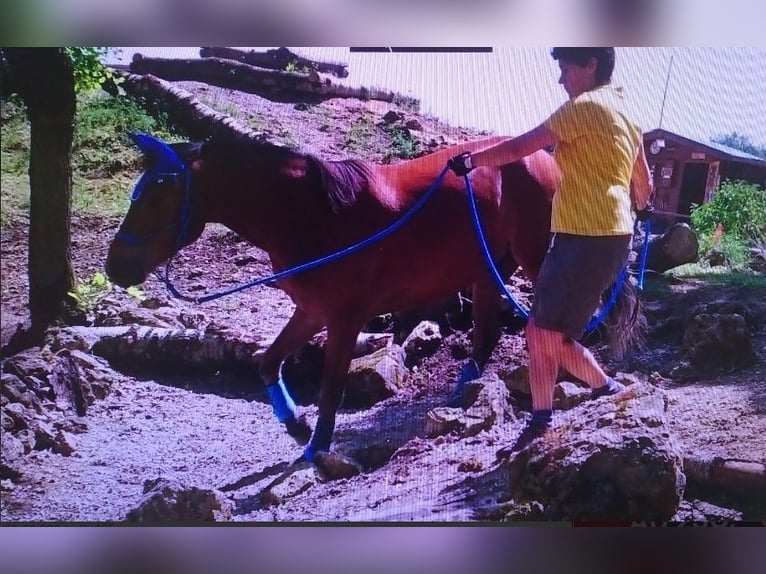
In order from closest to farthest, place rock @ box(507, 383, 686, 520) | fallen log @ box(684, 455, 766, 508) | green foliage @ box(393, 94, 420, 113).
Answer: rock @ box(507, 383, 686, 520)
fallen log @ box(684, 455, 766, 508)
green foliage @ box(393, 94, 420, 113)

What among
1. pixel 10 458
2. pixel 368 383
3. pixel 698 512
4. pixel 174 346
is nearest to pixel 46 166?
pixel 174 346

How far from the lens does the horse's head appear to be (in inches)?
108

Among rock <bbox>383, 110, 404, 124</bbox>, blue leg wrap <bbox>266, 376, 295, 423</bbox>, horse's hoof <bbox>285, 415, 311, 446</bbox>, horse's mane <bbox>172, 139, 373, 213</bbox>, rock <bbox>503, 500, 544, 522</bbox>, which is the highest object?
rock <bbox>383, 110, 404, 124</bbox>

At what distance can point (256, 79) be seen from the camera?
116 inches

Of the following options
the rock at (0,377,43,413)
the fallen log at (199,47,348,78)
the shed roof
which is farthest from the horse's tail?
the rock at (0,377,43,413)

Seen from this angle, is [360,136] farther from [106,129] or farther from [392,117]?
[106,129]

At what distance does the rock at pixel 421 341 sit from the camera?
2.89 meters

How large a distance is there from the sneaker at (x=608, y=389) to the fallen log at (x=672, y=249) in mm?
437

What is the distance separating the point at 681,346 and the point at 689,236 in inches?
16.0

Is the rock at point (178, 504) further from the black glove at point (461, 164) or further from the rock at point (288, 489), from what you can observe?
the black glove at point (461, 164)

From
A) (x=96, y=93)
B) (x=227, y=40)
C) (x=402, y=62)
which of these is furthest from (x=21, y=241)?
(x=402, y=62)

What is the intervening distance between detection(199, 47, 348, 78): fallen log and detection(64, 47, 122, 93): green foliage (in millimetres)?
359

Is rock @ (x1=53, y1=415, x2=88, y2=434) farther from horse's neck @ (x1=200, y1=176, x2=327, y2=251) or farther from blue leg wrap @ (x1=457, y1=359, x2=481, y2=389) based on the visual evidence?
blue leg wrap @ (x1=457, y1=359, x2=481, y2=389)

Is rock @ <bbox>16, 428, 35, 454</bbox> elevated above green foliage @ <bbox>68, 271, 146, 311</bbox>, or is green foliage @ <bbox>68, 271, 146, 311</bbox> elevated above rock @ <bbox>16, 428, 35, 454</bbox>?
green foliage @ <bbox>68, 271, 146, 311</bbox>
